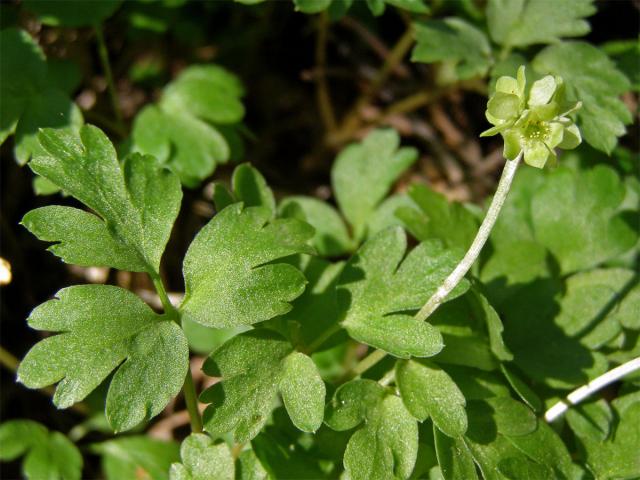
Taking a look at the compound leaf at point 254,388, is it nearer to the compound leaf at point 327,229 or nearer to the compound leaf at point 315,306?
the compound leaf at point 315,306

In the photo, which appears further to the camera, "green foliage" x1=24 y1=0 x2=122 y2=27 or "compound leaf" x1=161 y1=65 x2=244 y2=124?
"compound leaf" x1=161 y1=65 x2=244 y2=124

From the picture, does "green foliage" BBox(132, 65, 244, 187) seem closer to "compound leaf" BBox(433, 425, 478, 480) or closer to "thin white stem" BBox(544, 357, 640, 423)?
"compound leaf" BBox(433, 425, 478, 480)

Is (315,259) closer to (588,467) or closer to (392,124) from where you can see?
(588,467)

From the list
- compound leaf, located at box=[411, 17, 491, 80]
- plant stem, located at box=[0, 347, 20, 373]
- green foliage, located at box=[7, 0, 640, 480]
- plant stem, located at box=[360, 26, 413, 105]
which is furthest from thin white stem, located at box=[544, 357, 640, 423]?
plant stem, located at box=[0, 347, 20, 373]

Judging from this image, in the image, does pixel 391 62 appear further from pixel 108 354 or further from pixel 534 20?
pixel 108 354

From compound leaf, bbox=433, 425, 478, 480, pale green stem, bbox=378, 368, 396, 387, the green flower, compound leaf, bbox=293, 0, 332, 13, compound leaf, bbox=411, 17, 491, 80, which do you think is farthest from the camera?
compound leaf, bbox=411, 17, 491, 80

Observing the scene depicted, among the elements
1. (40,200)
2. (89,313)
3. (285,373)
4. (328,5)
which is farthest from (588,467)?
(40,200)

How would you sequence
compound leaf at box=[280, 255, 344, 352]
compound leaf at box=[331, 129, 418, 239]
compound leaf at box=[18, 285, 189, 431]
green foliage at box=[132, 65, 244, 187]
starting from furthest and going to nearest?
compound leaf at box=[331, 129, 418, 239] < green foliage at box=[132, 65, 244, 187] < compound leaf at box=[280, 255, 344, 352] < compound leaf at box=[18, 285, 189, 431]

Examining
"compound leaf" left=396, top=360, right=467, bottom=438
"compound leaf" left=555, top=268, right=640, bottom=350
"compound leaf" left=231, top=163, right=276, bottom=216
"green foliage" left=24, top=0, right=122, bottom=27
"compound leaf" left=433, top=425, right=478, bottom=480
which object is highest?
"green foliage" left=24, top=0, right=122, bottom=27
